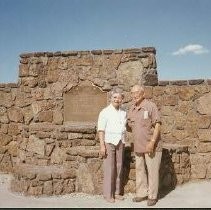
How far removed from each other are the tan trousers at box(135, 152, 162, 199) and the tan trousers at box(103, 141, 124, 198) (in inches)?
10.0

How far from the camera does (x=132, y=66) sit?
23.8 feet

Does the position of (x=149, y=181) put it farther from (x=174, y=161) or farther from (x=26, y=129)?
(x=26, y=129)

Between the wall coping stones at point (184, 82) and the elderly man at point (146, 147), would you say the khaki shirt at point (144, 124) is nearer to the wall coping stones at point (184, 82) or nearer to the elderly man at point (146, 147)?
the elderly man at point (146, 147)

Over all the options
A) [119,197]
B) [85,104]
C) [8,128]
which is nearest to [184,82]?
[85,104]

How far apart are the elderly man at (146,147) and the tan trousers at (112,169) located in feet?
0.82

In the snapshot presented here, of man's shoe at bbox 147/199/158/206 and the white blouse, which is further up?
the white blouse

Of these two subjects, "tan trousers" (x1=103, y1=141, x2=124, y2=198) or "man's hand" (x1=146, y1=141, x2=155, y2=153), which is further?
"tan trousers" (x1=103, y1=141, x2=124, y2=198)

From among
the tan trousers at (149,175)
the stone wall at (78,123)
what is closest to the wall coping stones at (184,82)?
the stone wall at (78,123)

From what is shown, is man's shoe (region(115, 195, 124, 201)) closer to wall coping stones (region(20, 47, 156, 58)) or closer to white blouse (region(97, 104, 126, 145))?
white blouse (region(97, 104, 126, 145))

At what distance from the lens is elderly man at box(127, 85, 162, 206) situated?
523 cm

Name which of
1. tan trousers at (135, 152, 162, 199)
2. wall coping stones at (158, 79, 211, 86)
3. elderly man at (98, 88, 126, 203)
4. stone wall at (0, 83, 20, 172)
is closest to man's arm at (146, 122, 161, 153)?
tan trousers at (135, 152, 162, 199)

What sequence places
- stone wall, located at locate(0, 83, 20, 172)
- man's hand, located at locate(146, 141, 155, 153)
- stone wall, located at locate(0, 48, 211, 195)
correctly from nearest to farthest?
man's hand, located at locate(146, 141, 155, 153), stone wall, located at locate(0, 48, 211, 195), stone wall, located at locate(0, 83, 20, 172)

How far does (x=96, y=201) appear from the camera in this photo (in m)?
5.44

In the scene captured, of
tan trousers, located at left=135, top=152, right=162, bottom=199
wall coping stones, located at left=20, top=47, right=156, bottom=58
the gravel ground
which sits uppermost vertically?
wall coping stones, located at left=20, top=47, right=156, bottom=58
